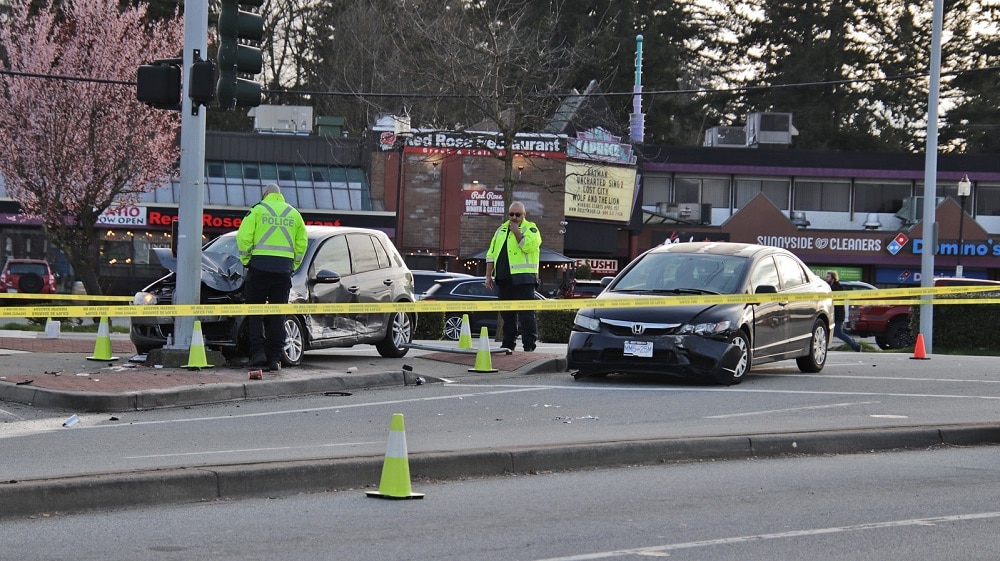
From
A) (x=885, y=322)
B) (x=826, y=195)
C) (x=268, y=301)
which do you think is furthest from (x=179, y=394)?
(x=826, y=195)

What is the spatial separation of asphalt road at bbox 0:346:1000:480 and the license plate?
385 millimetres

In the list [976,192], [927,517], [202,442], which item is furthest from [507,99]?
[976,192]

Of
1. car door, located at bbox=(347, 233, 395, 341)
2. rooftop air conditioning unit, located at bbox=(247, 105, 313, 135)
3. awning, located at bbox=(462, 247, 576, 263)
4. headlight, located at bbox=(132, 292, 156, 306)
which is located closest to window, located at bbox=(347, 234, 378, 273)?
car door, located at bbox=(347, 233, 395, 341)

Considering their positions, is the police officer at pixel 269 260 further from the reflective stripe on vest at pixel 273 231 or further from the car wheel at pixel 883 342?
the car wheel at pixel 883 342

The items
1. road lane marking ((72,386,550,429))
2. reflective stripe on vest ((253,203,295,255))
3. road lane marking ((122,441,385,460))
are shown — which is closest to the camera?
road lane marking ((122,441,385,460))

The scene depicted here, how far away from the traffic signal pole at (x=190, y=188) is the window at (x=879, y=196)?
46498 mm

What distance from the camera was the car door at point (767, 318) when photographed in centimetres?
1478

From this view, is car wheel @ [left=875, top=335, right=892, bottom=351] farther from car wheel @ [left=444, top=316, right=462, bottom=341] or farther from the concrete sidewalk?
the concrete sidewalk

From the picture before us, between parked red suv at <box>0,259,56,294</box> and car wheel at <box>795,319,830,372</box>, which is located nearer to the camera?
car wheel at <box>795,319,830,372</box>

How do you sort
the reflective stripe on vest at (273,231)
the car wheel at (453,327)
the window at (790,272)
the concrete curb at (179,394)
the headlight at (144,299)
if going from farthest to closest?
the car wheel at (453,327) → the window at (790,272) → the headlight at (144,299) → the reflective stripe on vest at (273,231) → the concrete curb at (179,394)

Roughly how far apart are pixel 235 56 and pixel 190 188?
162 cm

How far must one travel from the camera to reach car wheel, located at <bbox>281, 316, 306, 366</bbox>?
14.6m

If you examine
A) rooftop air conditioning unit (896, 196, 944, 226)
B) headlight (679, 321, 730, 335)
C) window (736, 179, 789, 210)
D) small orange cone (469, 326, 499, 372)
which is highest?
window (736, 179, 789, 210)

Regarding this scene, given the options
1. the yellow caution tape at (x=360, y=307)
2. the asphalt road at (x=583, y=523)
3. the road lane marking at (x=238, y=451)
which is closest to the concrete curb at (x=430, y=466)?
the asphalt road at (x=583, y=523)
